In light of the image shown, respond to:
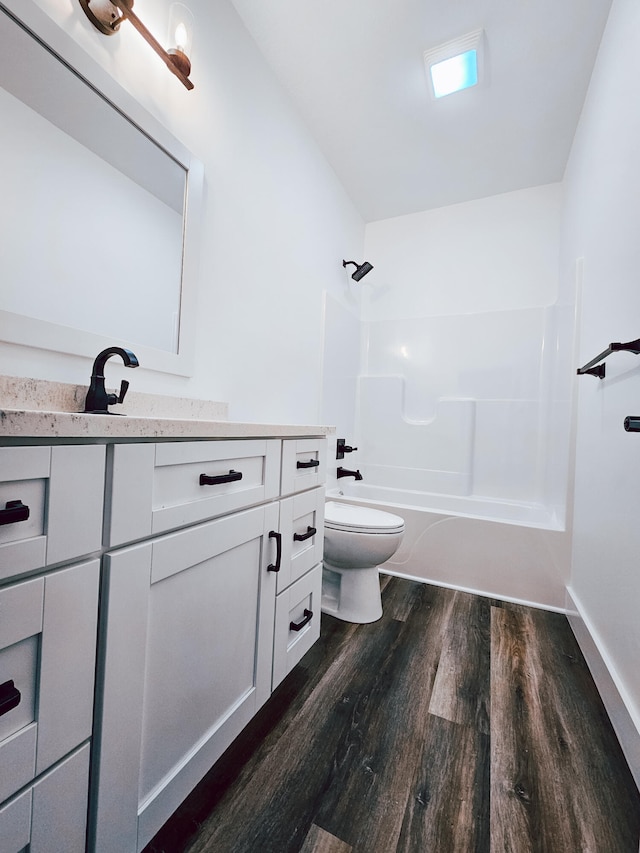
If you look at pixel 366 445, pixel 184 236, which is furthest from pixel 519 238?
pixel 184 236

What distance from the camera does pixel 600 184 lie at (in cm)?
149

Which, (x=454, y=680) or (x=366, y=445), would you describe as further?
(x=366, y=445)

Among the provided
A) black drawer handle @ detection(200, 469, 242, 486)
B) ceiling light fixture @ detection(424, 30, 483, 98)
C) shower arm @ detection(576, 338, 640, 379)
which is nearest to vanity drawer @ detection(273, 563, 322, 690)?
black drawer handle @ detection(200, 469, 242, 486)

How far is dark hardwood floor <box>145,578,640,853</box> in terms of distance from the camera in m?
0.79

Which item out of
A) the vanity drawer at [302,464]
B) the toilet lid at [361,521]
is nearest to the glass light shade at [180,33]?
the vanity drawer at [302,464]

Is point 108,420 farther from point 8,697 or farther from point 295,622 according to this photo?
point 295,622

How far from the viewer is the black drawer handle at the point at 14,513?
45 cm

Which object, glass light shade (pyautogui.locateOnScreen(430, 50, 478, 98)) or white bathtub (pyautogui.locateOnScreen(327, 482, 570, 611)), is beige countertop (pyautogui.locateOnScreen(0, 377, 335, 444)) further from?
glass light shade (pyautogui.locateOnScreen(430, 50, 478, 98))

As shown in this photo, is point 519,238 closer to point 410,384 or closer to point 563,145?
point 563,145

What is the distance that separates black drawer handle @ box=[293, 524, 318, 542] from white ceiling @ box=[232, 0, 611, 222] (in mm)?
2008

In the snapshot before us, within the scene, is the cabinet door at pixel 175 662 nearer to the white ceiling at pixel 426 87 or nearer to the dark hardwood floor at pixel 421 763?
the dark hardwood floor at pixel 421 763

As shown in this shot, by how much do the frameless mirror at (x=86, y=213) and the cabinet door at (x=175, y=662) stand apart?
2.09ft

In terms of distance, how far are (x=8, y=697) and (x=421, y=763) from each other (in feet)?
3.22

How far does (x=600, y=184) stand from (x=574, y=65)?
2.08 ft
